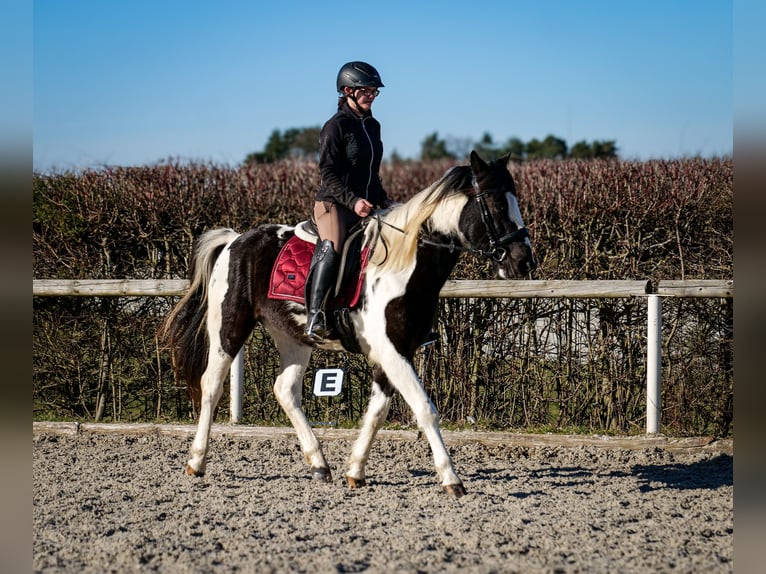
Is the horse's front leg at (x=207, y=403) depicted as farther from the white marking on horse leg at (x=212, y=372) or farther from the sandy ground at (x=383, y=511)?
the sandy ground at (x=383, y=511)

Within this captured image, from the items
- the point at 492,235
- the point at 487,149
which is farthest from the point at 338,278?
the point at 487,149

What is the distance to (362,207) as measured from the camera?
562 cm

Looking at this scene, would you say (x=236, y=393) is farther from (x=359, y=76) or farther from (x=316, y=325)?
(x=359, y=76)

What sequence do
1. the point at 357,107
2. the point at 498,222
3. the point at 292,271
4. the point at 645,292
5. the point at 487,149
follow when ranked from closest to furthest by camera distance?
the point at 498,222 < the point at 357,107 < the point at 292,271 < the point at 645,292 < the point at 487,149

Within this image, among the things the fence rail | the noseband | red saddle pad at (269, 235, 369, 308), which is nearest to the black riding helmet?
the noseband

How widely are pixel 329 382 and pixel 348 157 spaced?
1770 mm

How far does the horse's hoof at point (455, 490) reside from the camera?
5.58 meters

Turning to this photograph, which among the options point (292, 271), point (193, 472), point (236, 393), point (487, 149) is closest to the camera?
point (292, 271)

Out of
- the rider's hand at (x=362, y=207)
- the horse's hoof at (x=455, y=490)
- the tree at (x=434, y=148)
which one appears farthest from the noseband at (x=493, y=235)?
the tree at (x=434, y=148)

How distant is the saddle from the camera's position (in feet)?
19.2

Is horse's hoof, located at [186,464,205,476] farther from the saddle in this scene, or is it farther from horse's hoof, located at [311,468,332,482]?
the saddle

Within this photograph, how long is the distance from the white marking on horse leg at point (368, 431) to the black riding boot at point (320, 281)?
565 mm

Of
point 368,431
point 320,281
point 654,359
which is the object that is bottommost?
point 368,431
